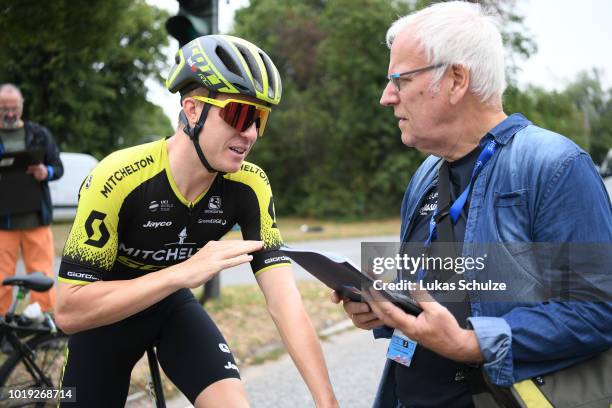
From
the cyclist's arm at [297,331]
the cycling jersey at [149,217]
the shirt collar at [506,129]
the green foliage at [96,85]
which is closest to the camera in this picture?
the shirt collar at [506,129]

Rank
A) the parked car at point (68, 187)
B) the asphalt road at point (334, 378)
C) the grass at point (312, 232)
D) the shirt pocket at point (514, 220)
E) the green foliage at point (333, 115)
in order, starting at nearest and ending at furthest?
the shirt pocket at point (514, 220)
the asphalt road at point (334, 378)
the grass at point (312, 232)
the parked car at point (68, 187)
the green foliage at point (333, 115)

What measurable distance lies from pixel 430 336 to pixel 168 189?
1395 millimetres

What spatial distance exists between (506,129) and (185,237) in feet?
4.95

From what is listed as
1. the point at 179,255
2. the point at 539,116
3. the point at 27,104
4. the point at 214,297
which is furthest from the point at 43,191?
the point at 539,116

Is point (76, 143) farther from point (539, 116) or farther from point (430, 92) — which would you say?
point (430, 92)

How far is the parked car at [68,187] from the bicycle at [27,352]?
15.1 m

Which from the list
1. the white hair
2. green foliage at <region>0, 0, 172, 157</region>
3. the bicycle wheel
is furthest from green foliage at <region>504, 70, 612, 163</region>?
the white hair

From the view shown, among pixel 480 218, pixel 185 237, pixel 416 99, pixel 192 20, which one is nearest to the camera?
pixel 480 218

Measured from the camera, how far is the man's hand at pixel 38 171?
6.10 metres

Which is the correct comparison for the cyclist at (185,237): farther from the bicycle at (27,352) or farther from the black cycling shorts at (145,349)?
the bicycle at (27,352)

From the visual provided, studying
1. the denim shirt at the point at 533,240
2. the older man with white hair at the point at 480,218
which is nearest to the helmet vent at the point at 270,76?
the older man with white hair at the point at 480,218

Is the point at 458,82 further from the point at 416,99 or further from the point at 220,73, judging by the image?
the point at 220,73

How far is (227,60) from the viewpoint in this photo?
9.17ft

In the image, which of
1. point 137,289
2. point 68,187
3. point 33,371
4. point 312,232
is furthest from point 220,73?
point 312,232
